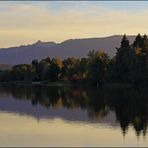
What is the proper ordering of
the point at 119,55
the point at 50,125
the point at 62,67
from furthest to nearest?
the point at 62,67
the point at 119,55
the point at 50,125

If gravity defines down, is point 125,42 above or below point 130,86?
above

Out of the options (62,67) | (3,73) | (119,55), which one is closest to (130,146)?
(119,55)

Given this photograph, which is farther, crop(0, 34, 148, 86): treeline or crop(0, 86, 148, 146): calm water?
crop(0, 34, 148, 86): treeline

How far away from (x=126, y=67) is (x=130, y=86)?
196 inches

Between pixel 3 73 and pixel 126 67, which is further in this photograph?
pixel 3 73

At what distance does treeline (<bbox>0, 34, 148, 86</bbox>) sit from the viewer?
373ft

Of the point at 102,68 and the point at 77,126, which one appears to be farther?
the point at 102,68

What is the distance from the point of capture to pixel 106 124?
47.2m

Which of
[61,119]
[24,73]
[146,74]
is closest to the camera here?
[61,119]

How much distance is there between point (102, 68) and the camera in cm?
12800

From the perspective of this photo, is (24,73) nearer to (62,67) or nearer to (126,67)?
(62,67)

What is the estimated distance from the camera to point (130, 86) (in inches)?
4572

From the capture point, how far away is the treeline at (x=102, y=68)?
114 m

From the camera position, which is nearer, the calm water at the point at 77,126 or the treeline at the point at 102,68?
the calm water at the point at 77,126
